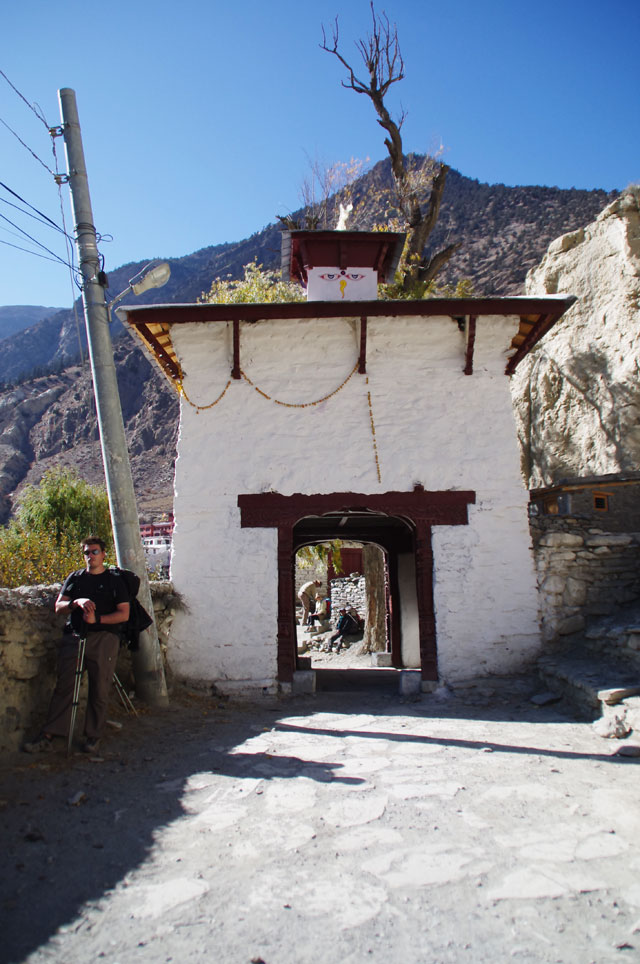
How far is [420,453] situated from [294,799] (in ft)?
18.1

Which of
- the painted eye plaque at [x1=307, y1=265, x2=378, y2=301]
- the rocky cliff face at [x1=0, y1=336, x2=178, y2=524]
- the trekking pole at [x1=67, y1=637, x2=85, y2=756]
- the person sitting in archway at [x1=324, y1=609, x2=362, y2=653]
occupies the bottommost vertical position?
the person sitting in archway at [x1=324, y1=609, x2=362, y2=653]

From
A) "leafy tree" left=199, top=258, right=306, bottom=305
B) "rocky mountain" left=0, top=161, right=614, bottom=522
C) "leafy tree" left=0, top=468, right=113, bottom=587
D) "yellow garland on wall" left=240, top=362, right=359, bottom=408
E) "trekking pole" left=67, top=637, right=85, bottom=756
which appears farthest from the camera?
"rocky mountain" left=0, top=161, right=614, bottom=522

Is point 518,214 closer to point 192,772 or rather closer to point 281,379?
point 281,379

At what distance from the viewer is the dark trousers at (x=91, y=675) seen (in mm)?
5074

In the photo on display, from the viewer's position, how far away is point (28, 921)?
8.97 ft

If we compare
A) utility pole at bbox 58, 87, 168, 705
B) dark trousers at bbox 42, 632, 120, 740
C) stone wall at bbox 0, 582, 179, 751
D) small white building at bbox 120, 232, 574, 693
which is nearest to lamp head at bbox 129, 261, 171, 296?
utility pole at bbox 58, 87, 168, 705

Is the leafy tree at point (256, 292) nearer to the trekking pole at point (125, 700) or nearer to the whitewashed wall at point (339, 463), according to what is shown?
the whitewashed wall at point (339, 463)

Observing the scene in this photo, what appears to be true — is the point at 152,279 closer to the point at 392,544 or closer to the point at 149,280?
the point at 149,280

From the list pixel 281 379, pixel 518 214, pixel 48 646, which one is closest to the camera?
pixel 48 646

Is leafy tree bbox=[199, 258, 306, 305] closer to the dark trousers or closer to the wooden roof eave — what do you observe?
the wooden roof eave

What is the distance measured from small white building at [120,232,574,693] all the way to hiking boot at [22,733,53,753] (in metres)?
3.54

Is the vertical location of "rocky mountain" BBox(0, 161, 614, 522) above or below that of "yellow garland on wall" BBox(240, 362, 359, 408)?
above

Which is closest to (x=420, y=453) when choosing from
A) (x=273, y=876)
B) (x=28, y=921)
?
(x=273, y=876)

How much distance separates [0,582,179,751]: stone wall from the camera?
4.85 meters
